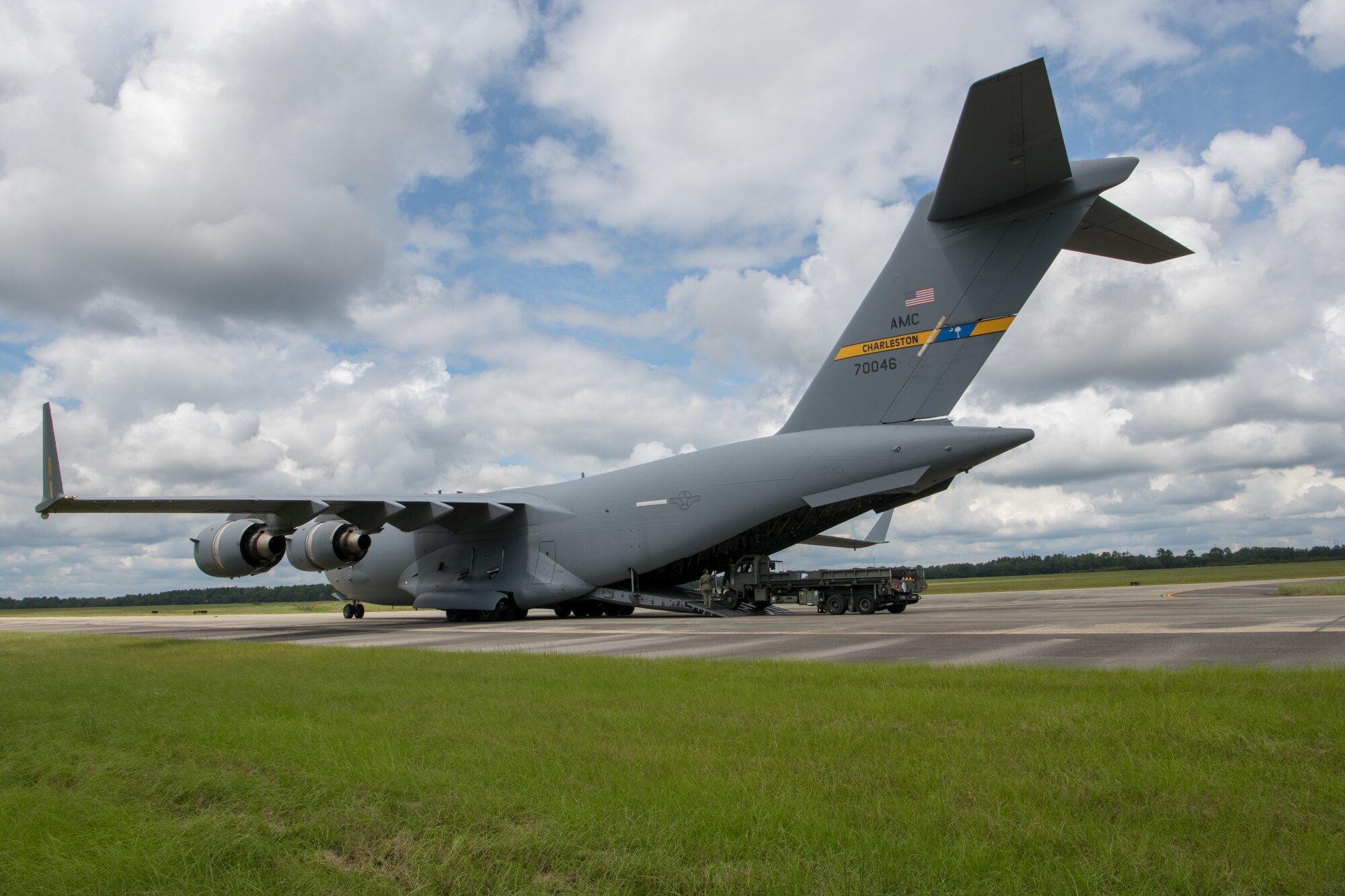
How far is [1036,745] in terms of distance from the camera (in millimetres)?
4477

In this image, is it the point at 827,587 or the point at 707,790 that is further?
the point at 827,587

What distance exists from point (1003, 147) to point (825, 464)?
7.23 m

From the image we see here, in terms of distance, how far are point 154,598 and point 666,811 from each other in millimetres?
135811

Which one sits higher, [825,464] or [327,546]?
[825,464]

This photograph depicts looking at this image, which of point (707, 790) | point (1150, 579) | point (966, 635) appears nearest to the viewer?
point (707, 790)

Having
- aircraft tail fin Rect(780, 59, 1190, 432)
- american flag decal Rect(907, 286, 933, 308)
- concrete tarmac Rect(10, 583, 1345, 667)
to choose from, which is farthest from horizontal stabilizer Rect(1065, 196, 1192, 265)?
concrete tarmac Rect(10, 583, 1345, 667)

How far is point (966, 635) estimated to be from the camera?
11844 millimetres

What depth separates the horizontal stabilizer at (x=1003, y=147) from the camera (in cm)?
1149

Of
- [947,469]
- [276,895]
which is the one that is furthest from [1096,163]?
[276,895]

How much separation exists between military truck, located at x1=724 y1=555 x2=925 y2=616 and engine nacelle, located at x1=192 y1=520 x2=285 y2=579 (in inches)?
440

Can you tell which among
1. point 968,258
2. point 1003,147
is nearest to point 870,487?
point 968,258

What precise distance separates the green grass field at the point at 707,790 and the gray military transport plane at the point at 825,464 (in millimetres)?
9367

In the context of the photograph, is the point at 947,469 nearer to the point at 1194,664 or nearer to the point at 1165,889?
the point at 1194,664

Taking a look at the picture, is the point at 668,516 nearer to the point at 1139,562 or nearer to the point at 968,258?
the point at 968,258
